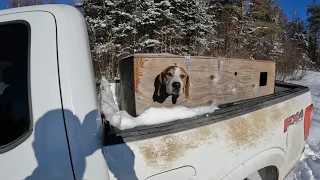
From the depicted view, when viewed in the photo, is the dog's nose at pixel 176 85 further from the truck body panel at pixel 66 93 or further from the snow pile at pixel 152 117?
the truck body panel at pixel 66 93

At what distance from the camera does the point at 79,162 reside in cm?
106

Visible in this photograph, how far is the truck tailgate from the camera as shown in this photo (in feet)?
3.85

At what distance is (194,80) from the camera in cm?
203

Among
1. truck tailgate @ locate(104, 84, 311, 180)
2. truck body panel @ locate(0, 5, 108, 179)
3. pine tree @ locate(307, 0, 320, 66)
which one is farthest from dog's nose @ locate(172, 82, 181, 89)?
pine tree @ locate(307, 0, 320, 66)

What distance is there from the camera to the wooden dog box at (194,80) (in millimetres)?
1836

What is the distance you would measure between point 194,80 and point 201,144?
2.50ft

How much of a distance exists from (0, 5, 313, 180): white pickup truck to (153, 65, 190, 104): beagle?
17.2 inches

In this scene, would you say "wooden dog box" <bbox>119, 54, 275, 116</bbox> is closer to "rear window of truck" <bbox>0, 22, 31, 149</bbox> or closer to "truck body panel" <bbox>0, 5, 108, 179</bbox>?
"truck body panel" <bbox>0, 5, 108, 179</bbox>

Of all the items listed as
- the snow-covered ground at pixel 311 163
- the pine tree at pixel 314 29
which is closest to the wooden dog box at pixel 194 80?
the snow-covered ground at pixel 311 163

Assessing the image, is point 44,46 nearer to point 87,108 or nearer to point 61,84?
point 61,84

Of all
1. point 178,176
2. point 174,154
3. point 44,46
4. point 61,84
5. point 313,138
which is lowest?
point 313,138

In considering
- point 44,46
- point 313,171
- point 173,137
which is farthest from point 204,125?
point 313,171

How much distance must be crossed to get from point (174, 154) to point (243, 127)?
56cm

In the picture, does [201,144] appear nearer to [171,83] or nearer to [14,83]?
[171,83]
